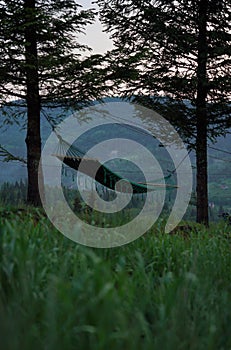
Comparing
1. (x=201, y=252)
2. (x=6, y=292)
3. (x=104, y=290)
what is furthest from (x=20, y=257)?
(x=201, y=252)

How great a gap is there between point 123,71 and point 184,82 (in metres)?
2.03

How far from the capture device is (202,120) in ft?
33.7

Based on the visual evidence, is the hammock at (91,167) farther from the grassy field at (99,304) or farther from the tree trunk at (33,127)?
the grassy field at (99,304)

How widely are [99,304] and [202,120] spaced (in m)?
9.13

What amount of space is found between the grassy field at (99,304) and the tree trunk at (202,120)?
6.84 m

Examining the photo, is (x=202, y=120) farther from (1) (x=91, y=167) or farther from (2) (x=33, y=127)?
(2) (x=33, y=127)

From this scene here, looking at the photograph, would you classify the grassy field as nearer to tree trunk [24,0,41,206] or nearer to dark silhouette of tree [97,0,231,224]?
tree trunk [24,0,41,206]

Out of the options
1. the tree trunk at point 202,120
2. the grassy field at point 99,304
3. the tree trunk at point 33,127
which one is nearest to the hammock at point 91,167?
the tree trunk at point 33,127

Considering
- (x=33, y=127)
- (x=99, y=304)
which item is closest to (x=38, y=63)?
(x=33, y=127)

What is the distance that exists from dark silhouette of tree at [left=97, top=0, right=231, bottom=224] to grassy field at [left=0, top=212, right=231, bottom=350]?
23.9 feet

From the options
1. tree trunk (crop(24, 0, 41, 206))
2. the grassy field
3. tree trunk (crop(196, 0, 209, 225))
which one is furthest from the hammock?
the grassy field

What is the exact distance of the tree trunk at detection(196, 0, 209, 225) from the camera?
1011cm

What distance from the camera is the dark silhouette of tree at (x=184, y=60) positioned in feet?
33.6

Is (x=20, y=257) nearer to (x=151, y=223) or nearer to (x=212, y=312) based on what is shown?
(x=212, y=312)
